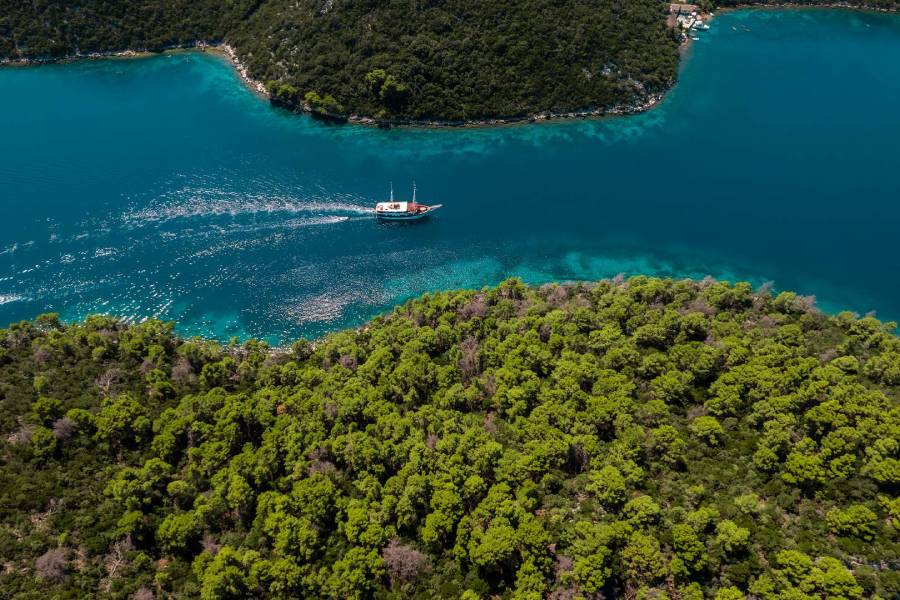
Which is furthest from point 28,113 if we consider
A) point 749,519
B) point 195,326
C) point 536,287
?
point 749,519

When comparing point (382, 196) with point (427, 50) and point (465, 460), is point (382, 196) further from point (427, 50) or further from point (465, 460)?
point (465, 460)

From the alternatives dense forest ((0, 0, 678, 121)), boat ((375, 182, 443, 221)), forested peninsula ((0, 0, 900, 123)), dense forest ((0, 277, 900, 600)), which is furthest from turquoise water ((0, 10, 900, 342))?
dense forest ((0, 277, 900, 600))

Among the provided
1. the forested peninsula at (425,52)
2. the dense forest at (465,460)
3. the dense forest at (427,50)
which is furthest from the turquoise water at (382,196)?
the dense forest at (465,460)

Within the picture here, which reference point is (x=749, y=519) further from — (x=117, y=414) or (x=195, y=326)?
(x=195, y=326)

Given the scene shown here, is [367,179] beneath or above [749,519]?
above

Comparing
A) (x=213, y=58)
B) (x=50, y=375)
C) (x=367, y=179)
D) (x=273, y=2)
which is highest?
(x=273, y=2)

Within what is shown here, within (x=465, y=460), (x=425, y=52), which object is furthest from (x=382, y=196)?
(x=465, y=460)

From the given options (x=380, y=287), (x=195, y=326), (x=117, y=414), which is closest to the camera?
(x=117, y=414)
